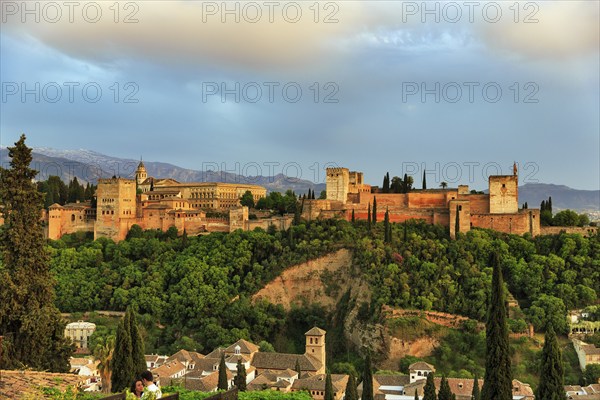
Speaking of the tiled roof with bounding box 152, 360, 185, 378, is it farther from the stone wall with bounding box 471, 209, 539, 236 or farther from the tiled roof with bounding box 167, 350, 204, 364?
the stone wall with bounding box 471, 209, 539, 236

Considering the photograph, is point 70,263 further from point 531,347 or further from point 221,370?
point 531,347

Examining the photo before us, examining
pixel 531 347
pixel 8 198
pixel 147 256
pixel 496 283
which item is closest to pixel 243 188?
pixel 147 256

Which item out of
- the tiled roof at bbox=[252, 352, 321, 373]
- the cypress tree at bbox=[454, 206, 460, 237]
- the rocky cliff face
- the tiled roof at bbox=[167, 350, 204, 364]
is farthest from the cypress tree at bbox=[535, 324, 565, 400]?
the cypress tree at bbox=[454, 206, 460, 237]

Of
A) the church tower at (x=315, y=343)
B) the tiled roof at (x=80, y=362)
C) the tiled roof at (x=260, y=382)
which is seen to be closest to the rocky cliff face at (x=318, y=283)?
the church tower at (x=315, y=343)

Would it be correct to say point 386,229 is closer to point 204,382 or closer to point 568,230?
point 568,230

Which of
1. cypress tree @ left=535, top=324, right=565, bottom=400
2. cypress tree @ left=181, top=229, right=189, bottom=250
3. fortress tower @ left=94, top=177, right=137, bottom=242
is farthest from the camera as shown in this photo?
fortress tower @ left=94, top=177, right=137, bottom=242

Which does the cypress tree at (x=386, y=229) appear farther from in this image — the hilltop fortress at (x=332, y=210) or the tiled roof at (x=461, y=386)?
the tiled roof at (x=461, y=386)

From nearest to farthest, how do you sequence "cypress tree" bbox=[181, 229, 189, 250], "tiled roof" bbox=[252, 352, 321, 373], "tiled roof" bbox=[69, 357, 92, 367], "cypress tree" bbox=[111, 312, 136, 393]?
"cypress tree" bbox=[111, 312, 136, 393], "tiled roof" bbox=[69, 357, 92, 367], "tiled roof" bbox=[252, 352, 321, 373], "cypress tree" bbox=[181, 229, 189, 250]
